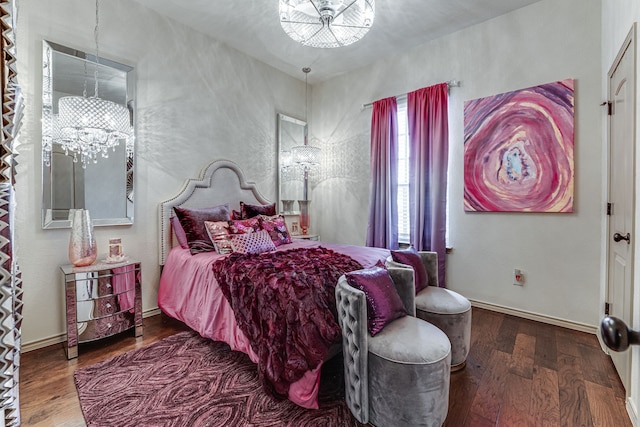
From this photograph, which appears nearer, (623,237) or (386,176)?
(623,237)

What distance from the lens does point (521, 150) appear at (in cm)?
298

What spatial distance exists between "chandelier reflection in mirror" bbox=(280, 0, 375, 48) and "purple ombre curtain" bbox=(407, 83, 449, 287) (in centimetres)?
154

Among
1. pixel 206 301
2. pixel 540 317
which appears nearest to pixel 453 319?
pixel 540 317

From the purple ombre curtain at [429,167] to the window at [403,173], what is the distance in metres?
0.16

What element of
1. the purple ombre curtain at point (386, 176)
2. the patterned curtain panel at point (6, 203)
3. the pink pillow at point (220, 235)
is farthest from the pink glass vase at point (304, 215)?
the patterned curtain panel at point (6, 203)

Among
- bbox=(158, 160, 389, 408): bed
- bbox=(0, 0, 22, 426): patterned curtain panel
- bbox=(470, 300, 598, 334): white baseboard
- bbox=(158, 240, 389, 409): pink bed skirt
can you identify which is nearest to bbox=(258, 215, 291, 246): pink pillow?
bbox=(158, 160, 389, 408): bed

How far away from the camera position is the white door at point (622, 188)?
1714mm

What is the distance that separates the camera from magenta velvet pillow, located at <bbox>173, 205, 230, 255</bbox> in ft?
9.37

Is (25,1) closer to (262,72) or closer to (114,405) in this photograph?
(262,72)

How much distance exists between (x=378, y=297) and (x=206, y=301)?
1.46 meters

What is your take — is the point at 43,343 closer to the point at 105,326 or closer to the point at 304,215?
the point at 105,326

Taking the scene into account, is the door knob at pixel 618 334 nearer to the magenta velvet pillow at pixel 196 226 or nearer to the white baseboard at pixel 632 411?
the white baseboard at pixel 632 411

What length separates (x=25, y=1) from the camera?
2289mm

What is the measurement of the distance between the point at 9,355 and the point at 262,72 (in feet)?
13.9
